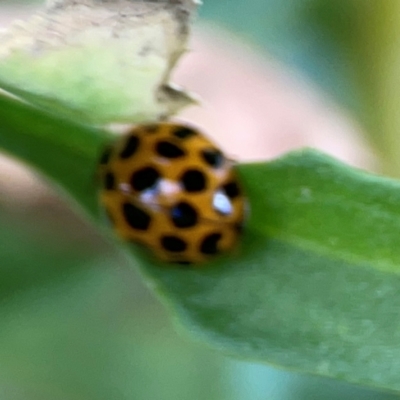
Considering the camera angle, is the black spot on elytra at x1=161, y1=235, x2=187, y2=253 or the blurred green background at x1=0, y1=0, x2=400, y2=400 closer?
the black spot on elytra at x1=161, y1=235, x2=187, y2=253

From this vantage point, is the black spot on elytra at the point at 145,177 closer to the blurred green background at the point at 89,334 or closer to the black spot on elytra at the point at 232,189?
the black spot on elytra at the point at 232,189

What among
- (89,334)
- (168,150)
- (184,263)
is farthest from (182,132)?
(89,334)

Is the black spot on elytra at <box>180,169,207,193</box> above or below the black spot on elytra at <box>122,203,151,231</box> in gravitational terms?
above

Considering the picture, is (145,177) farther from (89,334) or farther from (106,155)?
(89,334)

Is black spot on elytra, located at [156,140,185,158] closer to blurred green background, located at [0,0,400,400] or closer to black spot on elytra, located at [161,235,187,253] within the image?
black spot on elytra, located at [161,235,187,253]

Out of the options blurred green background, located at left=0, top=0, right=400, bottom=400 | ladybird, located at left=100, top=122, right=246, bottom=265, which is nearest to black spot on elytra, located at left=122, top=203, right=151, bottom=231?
ladybird, located at left=100, top=122, right=246, bottom=265

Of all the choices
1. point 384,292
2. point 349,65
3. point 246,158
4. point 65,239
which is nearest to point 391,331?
point 384,292
